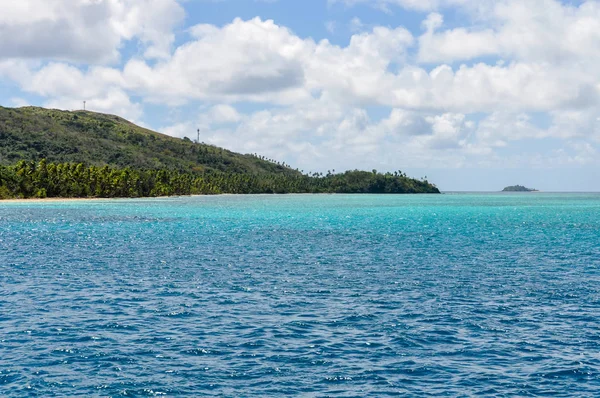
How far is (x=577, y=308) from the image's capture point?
3781 centimetres

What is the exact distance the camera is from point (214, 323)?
3388 cm

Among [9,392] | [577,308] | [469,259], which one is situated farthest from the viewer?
[469,259]

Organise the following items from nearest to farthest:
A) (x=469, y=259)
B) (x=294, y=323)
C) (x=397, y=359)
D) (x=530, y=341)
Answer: (x=397, y=359), (x=530, y=341), (x=294, y=323), (x=469, y=259)

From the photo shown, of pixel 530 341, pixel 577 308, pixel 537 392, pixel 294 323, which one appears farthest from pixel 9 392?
A: pixel 577 308

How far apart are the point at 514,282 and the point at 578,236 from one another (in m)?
53.4

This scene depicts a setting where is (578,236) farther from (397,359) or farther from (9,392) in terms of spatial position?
(9,392)

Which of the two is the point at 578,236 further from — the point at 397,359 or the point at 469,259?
the point at 397,359

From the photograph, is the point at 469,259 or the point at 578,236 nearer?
the point at 469,259

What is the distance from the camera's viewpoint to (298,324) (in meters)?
33.6

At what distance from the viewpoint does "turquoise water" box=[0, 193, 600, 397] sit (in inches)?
966

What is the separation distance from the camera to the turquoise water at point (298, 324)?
2455 centimetres

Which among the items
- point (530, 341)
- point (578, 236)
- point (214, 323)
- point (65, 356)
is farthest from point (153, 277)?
point (578, 236)

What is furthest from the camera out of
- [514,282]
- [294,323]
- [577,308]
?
[514,282]

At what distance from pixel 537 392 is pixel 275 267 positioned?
1411 inches
